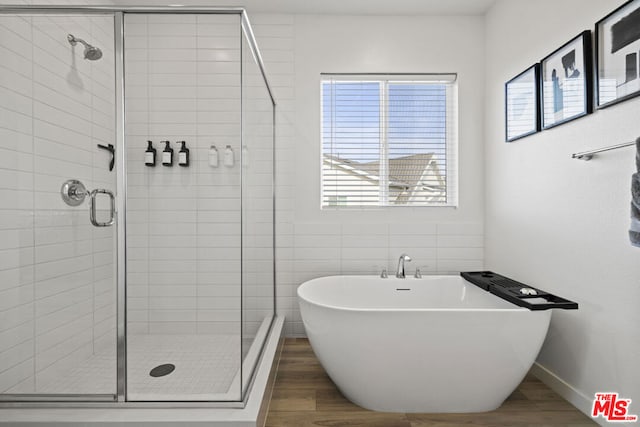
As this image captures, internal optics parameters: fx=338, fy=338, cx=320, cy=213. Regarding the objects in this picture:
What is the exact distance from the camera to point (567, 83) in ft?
6.23

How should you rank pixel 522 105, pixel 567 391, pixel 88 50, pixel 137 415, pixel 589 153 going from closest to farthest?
pixel 137 415 < pixel 88 50 < pixel 589 153 < pixel 567 391 < pixel 522 105

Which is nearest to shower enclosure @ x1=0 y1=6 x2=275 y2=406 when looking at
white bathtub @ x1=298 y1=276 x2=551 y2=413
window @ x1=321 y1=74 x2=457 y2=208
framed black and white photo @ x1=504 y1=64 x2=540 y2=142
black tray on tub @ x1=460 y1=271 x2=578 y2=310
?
white bathtub @ x1=298 y1=276 x2=551 y2=413

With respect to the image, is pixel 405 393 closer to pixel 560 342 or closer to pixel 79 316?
pixel 560 342

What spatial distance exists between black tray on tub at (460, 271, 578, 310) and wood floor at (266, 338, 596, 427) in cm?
59

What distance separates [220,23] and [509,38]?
2110 millimetres

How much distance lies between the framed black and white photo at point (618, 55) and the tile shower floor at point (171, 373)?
2.14m

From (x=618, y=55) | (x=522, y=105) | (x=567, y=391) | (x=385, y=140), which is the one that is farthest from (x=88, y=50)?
(x=567, y=391)

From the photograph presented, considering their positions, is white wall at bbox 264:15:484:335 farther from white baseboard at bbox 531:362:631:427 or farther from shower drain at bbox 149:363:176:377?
shower drain at bbox 149:363:176:377

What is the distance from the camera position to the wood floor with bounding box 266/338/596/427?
1742mm

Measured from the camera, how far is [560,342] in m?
2.01

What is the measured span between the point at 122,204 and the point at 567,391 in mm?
2575

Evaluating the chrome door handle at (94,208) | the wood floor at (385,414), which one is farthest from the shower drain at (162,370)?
the chrome door handle at (94,208)

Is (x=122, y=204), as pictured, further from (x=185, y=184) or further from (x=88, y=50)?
(x=88, y=50)

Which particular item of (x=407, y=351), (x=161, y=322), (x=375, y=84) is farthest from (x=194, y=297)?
(x=375, y=84)
